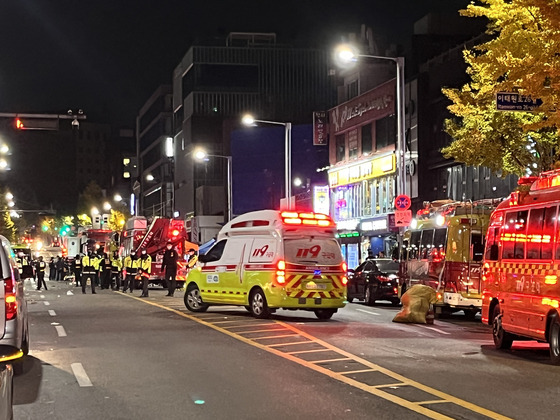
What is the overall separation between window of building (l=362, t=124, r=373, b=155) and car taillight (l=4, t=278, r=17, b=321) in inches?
1558

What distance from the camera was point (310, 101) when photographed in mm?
93250

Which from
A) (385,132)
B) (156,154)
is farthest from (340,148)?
(156,154)

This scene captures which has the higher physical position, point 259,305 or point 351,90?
point 351,90

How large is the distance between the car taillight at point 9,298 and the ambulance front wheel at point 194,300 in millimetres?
11969

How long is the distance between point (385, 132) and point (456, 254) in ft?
86.2

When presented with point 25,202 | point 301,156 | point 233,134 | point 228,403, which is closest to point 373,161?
point 301,156

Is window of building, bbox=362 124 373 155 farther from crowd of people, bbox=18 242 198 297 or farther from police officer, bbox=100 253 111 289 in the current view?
police officer, bbox=100 253 111 289

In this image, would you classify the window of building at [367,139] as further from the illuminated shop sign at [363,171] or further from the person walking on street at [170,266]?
the person walking on street at [170,266]

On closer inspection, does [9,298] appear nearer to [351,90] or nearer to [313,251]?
[313,251]

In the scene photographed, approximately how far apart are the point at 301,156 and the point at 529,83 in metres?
54.4

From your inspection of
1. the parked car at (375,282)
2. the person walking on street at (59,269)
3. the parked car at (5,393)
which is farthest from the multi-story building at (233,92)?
the parked car at (5,393)

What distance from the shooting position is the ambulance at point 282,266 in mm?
20781

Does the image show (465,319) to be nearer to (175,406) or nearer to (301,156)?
(175,406)

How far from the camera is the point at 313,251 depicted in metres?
21.3
